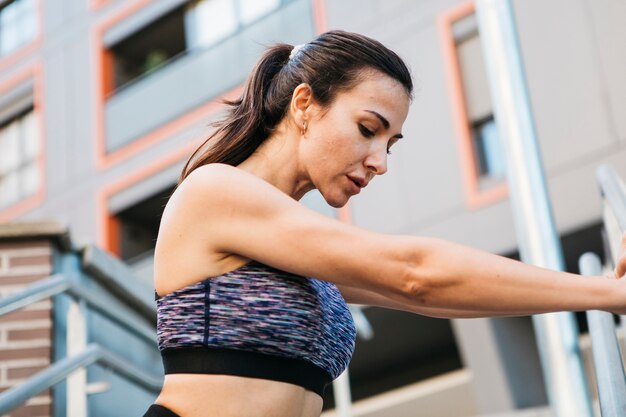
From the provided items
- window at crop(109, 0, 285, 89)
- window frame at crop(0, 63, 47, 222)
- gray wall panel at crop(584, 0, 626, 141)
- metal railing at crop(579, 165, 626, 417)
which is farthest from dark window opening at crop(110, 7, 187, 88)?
metal railing at crop(579, 165, 626, 417)

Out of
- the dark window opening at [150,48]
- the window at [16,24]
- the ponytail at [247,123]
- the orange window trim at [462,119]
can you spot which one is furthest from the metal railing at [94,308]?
the window at [16,24]

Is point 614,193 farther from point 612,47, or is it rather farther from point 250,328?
point 612,47

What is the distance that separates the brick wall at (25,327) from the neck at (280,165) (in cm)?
265

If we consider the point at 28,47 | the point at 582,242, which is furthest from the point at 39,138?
the point at 582,242

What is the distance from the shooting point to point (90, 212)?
17.6 m

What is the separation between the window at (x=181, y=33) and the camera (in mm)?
17116

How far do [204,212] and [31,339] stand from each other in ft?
9.35

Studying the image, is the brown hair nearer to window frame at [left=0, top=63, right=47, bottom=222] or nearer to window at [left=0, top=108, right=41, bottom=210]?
window frame at [left=0, top=63, right=47, bottom=222]

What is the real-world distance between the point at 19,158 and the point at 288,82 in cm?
1832

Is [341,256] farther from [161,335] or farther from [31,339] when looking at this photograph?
[31,339]

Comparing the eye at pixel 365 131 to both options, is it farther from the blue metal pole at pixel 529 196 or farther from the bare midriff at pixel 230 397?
the blue metal pole at pixel 529 196

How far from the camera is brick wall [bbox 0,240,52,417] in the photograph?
4355 millimetres

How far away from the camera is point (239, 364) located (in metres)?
1.77

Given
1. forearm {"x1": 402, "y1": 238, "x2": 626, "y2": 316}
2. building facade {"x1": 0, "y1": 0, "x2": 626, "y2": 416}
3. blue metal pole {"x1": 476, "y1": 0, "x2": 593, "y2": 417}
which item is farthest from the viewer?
building facade {"x1": 0, "y1": 0, "x2": 626, "y2": 416}
